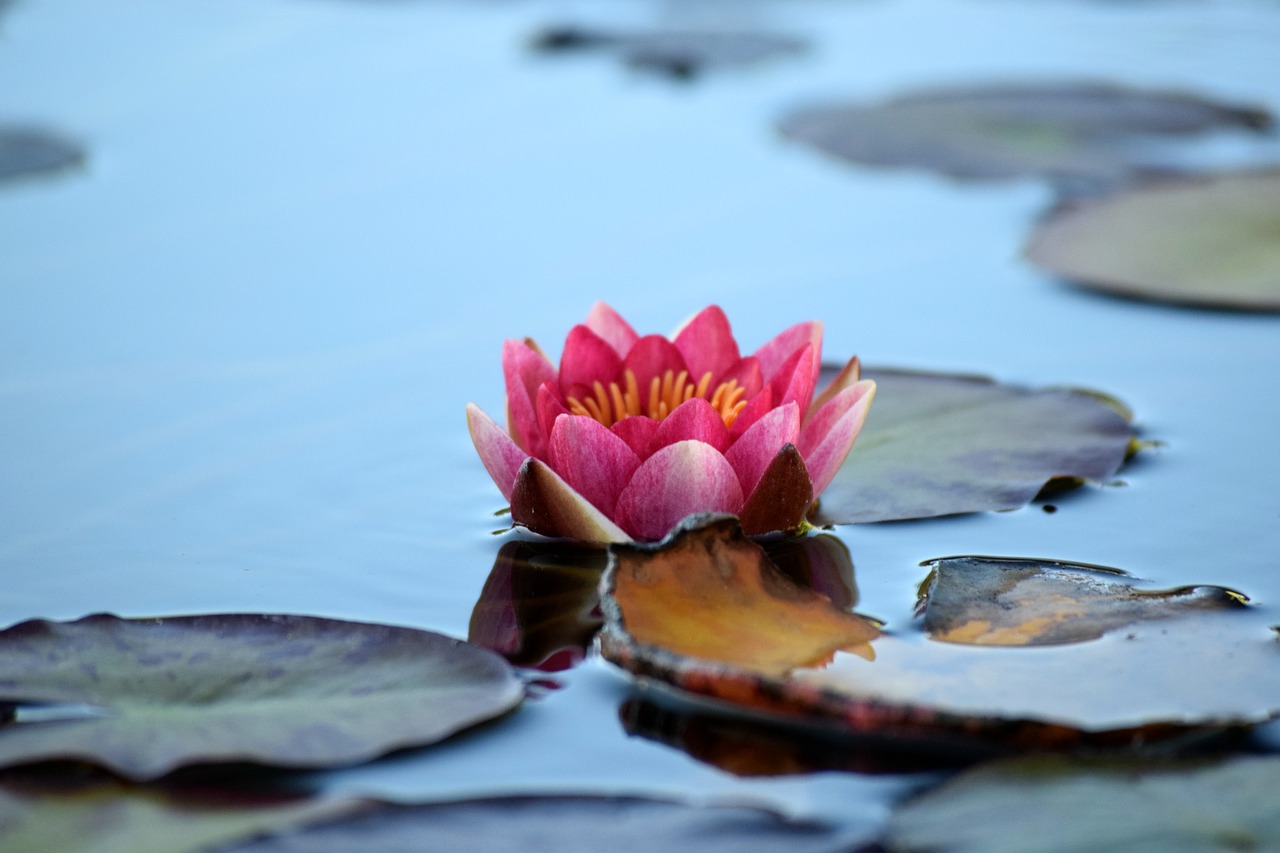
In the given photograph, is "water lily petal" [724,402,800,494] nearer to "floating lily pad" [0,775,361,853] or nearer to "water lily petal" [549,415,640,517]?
"water lily petal" [549,415,640,517]

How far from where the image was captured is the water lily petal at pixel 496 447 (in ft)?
4.88

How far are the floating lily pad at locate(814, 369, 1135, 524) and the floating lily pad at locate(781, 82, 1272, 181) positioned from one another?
4.58 ft

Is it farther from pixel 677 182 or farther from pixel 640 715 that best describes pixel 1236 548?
pixel 677 182

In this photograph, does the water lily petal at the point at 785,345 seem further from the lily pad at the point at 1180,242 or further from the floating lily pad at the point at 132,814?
the lily pad at the point at 1180,242

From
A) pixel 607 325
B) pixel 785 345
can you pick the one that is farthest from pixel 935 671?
pixel 607 325

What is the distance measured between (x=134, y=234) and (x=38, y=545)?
1.38 m

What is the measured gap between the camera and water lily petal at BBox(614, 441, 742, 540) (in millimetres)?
1406

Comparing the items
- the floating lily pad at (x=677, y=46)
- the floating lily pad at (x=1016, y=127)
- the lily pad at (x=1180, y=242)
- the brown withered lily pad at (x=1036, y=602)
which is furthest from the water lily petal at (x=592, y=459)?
the floating lily pad at (x=677, y=46)

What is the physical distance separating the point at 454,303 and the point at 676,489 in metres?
1.17

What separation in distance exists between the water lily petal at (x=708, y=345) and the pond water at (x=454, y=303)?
0.87 feet

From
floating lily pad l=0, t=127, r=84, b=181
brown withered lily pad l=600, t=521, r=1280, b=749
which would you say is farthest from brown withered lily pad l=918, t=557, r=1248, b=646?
floating lily pad l=0, t=127, r=84, b=181

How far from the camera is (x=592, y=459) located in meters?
1.45

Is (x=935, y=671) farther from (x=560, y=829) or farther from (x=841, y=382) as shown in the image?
(x=841, y=382)

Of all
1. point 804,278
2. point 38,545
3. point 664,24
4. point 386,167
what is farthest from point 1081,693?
point 664,24
